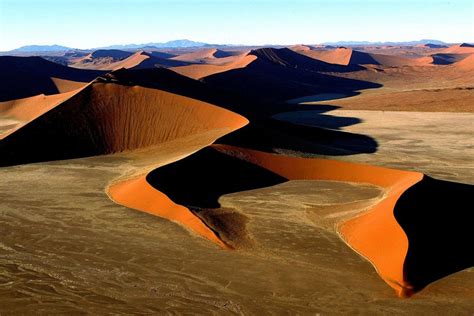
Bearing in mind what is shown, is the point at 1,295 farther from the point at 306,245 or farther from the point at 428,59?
the point at 428,59

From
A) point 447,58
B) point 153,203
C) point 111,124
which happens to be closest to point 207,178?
point 153,203

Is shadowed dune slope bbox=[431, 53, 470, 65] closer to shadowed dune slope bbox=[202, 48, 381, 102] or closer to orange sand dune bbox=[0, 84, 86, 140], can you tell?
shadowed dune slope bbox=[202, 48, 381, 102]

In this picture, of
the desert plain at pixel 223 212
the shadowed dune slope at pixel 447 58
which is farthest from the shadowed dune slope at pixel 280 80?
the shadowed dune slope at pixel 447 58

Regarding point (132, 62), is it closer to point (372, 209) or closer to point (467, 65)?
point (467, 65)

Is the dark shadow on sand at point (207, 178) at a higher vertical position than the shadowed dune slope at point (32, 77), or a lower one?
lower

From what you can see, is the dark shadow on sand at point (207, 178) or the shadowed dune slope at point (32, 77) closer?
the dark shadow on sand at point (207, 178)

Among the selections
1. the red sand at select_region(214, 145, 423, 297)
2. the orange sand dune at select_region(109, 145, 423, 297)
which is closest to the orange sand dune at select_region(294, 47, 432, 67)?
the red sand at select_region(214, 145, 423, 297)

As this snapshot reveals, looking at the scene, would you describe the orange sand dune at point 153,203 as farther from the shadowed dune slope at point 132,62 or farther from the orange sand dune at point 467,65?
the shadowed dune slope at point 132,62
